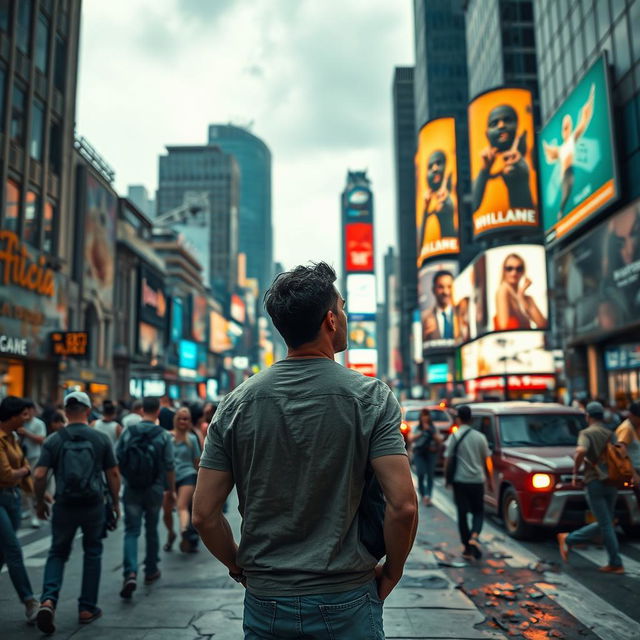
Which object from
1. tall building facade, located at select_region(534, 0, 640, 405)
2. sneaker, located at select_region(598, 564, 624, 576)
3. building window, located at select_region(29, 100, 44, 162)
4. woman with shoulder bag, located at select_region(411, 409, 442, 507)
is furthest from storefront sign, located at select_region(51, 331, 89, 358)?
sneaker, located at select_region(598, 564, 624, 576)

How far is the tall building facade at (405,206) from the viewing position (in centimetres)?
13175

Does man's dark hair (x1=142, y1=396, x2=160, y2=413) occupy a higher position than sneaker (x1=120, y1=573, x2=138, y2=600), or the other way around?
man's dark hair (x1=142, y1=396, x2=160, y2=413)

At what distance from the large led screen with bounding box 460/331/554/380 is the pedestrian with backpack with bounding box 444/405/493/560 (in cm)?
4134

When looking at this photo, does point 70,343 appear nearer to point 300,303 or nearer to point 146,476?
point 146,476

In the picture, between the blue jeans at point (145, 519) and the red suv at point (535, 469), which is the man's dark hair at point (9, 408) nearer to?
the blue jeans at point (145, 519)

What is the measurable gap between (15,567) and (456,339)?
61602mm

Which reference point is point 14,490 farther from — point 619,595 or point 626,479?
point 626,479

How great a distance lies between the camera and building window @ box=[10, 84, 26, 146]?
84.6ft

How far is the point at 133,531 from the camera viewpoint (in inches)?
263

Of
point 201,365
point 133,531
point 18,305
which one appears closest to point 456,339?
point 201,365

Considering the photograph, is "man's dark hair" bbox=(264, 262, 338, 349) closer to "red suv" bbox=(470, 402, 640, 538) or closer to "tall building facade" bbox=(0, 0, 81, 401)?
"red suv" bbox=(470, 402, 640, 538)

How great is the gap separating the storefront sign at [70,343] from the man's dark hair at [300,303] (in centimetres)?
2692

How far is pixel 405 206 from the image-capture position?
5482 inches

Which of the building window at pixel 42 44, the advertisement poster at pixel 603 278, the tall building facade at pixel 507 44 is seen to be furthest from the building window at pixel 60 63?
the tall building facade at pixel 507 44
